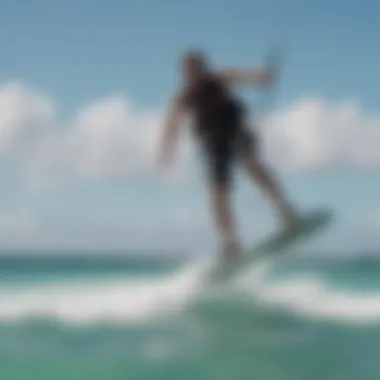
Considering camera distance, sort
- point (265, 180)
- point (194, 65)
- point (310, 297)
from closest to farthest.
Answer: point (194, 65) → point (265, 180) → point (310, 297)

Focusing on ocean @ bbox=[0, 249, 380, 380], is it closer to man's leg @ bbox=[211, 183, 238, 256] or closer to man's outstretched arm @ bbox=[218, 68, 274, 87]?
man's leg @ bbox=[211, 183, 238, 256]

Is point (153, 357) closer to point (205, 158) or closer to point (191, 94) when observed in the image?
point (205, 158)

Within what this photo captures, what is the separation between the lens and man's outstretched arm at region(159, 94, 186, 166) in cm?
298

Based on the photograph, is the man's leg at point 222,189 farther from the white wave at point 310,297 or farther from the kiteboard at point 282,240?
the white wave at point 310,297

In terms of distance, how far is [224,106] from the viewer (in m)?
2.98

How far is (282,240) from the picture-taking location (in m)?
3.07

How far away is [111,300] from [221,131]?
78cm

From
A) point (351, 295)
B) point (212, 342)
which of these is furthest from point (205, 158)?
point (351, 295)

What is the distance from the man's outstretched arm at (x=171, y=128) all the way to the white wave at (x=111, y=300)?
41cm

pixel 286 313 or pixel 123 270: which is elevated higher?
pixel 123 270

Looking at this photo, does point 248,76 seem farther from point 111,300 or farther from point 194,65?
point 111,300

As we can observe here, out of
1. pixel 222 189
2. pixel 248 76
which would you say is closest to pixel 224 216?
pixel 222 189

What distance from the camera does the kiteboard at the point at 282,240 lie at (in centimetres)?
306

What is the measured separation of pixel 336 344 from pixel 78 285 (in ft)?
3.80
